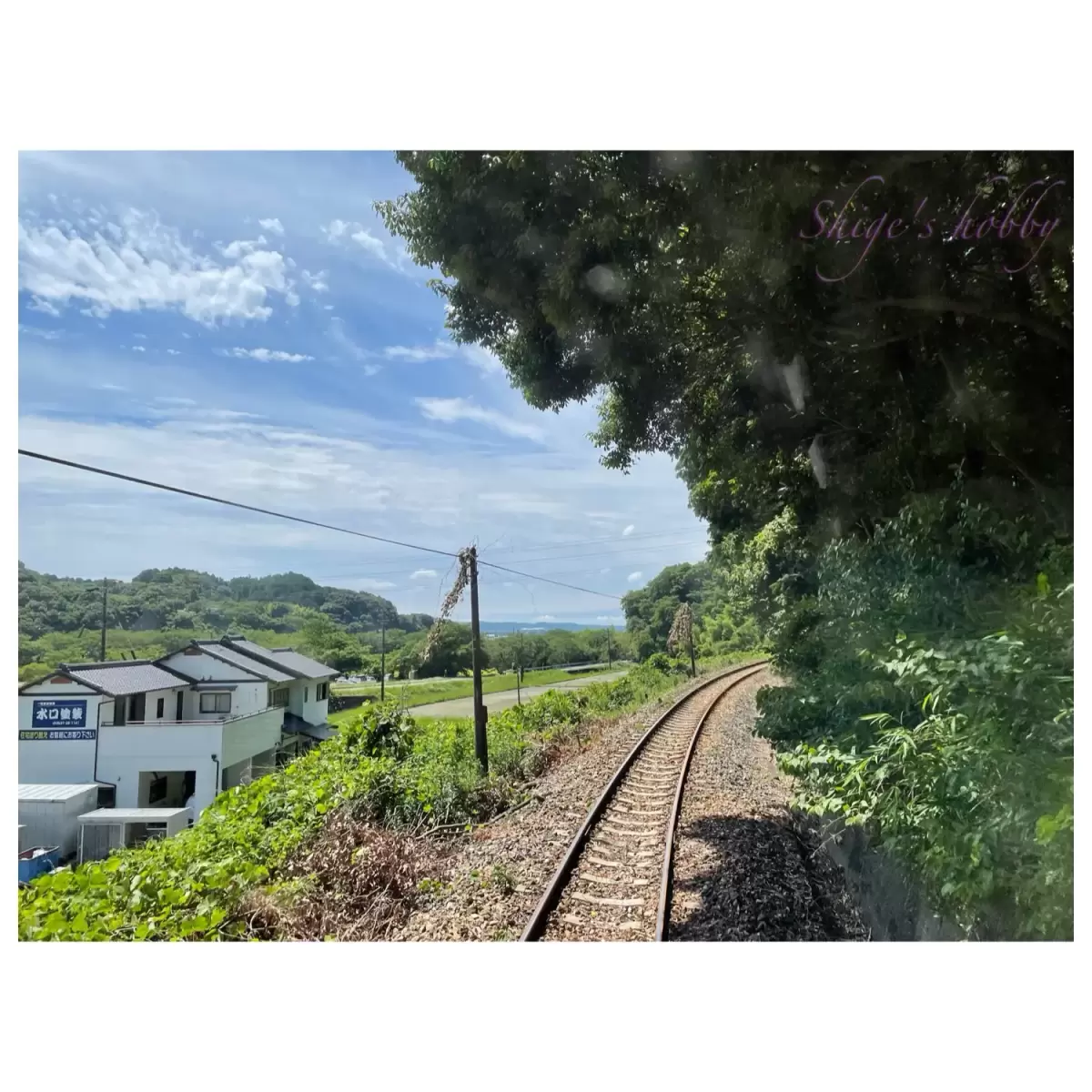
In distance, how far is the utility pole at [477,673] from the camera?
300cm

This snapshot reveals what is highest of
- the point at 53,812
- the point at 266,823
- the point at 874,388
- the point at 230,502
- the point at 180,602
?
the point at 874,388

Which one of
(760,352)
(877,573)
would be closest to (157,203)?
(760,352)

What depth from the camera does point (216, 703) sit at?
2.58m

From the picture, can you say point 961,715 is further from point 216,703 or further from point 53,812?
point 53,812

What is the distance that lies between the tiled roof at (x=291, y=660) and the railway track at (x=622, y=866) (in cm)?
130

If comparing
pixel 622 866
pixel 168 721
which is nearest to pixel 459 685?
pixel 622 866

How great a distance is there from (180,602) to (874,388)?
116 inches

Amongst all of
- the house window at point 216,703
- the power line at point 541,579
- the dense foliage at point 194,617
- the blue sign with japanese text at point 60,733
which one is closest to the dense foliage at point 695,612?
the power line at point 541,579

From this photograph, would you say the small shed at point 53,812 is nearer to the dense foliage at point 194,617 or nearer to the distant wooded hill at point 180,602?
the dense foliage at point 194,617

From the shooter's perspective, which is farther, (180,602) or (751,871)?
(751,871)

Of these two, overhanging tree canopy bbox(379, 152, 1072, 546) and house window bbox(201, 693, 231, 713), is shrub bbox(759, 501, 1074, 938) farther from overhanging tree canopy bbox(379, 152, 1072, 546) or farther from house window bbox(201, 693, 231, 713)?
house window bbox(201, 693, 231, 713)

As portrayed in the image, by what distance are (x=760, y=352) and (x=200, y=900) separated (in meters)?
3.00
